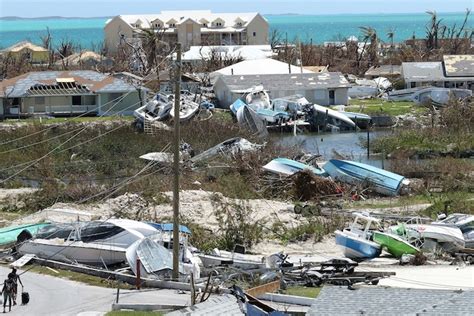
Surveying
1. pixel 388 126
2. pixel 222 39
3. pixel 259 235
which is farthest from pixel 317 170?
pixel 222 39

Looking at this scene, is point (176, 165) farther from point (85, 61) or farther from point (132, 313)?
point (85, 61)

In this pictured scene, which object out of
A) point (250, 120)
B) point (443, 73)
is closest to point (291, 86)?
point (250, 120)

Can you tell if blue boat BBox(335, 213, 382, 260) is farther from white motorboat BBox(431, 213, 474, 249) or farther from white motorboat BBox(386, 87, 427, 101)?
white motorboat BBox(386, 87, 427, 101)

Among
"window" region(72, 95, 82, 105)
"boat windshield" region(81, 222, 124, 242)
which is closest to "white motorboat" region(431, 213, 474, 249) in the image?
"boat windshield" region(81, 222, 124, 242)

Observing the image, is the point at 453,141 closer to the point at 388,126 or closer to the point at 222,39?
the point at 388,126

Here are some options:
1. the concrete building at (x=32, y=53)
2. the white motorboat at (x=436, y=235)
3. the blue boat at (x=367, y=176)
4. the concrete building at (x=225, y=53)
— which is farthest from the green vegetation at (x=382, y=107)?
the concrete building at (x=32, y=53)

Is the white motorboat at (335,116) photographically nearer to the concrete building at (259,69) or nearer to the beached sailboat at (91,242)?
the concrete building at (259,69)
